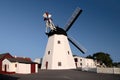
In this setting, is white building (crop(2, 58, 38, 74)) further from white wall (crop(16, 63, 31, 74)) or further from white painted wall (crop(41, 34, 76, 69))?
white painted wall (crop(41, 34, 76, 69))

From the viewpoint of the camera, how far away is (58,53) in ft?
177

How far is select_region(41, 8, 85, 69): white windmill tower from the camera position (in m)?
53.1

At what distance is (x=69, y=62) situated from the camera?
177 ft

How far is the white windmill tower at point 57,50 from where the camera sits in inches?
2092

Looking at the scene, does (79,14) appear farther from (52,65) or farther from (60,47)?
(52,65)

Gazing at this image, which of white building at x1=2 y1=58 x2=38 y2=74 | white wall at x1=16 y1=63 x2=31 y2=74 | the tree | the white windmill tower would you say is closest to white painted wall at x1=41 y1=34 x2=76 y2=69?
the white windmill tower

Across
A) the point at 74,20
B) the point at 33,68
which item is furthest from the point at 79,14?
the point at 33,68

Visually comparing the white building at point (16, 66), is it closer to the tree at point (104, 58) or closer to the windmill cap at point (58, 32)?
the windmill cap at point (58, 32)

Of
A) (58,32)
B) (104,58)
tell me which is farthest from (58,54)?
(104,58)

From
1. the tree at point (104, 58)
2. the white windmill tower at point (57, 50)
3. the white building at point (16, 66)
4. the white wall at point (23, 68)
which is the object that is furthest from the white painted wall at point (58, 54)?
the tree at point (104, 58)

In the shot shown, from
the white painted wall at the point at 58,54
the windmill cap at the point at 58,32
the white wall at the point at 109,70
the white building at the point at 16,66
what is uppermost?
the windmill cap at the point at 58,32

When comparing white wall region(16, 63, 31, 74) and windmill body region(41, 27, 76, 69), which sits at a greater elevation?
windmill body region(41, 27, 76, 69)

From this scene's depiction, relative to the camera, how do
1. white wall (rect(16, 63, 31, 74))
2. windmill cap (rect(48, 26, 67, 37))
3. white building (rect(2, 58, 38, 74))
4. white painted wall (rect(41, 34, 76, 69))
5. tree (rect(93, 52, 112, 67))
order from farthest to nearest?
tree (rect(93, 52, 112, 67)) < windmill cap (rect(48, 26, 67, 37)) < white painted wall (rect(41, 34, 76, 69)) < white wall (rect(16, 63, 31, 74)) < white building (rect(2, 58, 38, 74))

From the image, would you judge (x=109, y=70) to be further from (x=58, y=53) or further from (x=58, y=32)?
(x=58, y=32)
